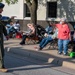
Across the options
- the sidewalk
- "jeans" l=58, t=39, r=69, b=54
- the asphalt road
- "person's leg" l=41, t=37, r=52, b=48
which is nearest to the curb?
the sidewalk

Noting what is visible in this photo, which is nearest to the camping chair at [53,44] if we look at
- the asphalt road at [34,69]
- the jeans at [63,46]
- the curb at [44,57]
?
the curb at [44,57]

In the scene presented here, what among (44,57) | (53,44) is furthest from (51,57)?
(53,44)

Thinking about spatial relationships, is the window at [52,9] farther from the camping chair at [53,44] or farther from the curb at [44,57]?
the curb at [44,57]

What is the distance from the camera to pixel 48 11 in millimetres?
28406

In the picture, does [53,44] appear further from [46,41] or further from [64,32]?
[64,32]

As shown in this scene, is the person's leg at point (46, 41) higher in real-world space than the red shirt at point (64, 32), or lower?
lower

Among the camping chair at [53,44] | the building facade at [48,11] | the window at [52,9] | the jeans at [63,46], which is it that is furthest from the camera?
the window at [52,9]

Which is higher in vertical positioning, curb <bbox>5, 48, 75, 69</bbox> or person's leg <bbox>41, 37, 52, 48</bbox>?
person's leg <bbox>41, 37, 52, 48</bbox>

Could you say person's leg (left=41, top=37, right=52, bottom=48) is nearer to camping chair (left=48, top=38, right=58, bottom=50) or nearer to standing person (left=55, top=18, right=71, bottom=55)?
camping chair (left=48, top=38, right=58, bottom=50)

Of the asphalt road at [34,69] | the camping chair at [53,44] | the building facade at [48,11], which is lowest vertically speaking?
the asphalt road at [34,69]

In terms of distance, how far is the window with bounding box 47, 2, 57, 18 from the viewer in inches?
1102

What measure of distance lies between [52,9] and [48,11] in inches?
17.1

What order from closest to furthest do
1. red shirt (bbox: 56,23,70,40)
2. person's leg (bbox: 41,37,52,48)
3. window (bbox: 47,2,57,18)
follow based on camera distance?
1. red shirt (bbox: 56,23,70,40)
2. person's leg (bbox: 41,37,52,48)
3. window (bbox: 47,2,57,18)

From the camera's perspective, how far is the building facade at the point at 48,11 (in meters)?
26.4
